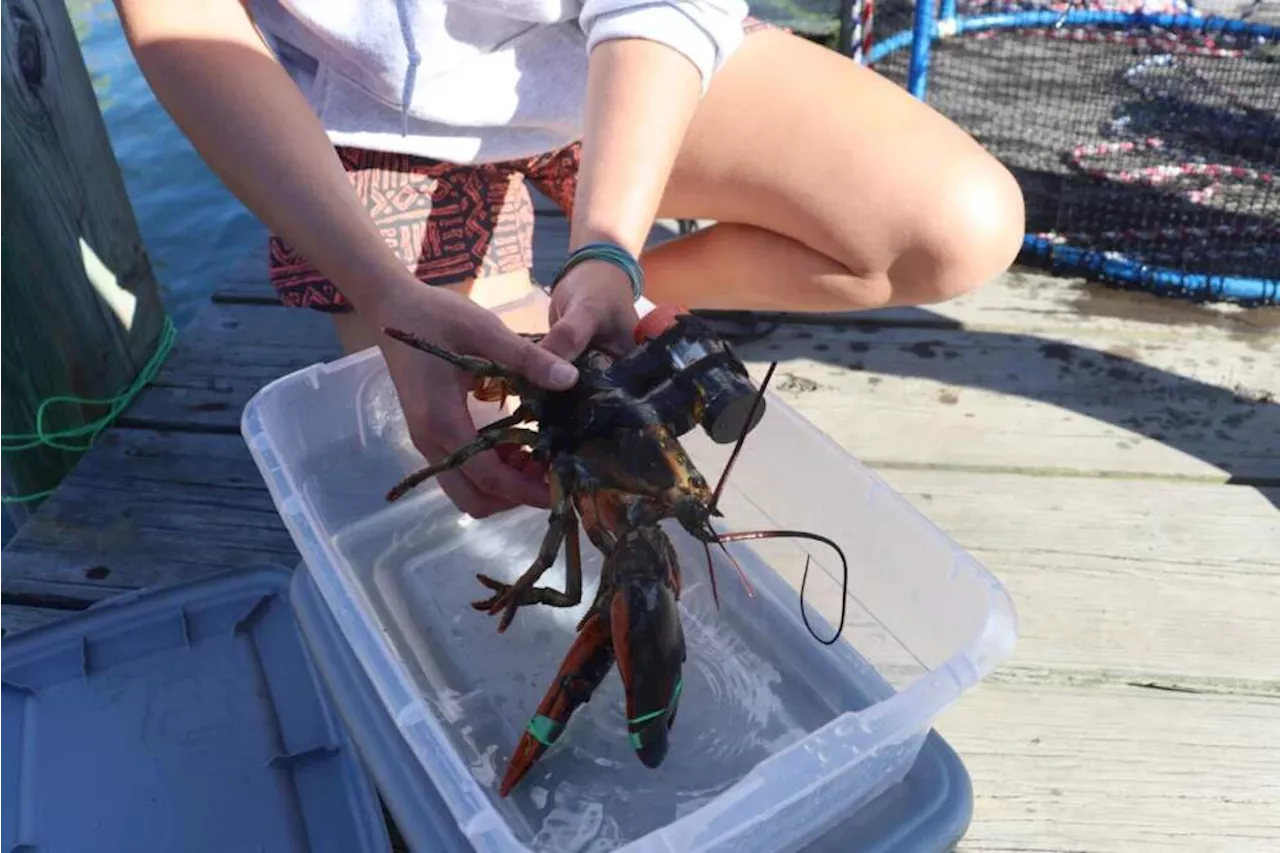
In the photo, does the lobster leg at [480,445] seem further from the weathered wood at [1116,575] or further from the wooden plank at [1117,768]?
the wooden plank at [1117,768]

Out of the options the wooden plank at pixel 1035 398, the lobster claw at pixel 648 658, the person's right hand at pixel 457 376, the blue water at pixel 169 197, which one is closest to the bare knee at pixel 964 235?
the wooden plank at pixel 1035 398

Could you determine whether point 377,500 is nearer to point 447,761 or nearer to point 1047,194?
point 447,761

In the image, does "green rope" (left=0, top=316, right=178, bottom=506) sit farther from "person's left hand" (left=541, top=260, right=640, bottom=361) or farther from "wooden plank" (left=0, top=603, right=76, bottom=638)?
"person's left hand" (left=541, top=260, right=640, bottom=361)

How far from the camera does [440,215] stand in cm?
191

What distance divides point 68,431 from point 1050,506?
6.40 ft

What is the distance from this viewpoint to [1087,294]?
2.57 metres

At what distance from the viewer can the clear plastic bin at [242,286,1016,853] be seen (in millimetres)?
1168

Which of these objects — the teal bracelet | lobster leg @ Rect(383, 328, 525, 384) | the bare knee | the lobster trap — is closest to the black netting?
the lobster trap

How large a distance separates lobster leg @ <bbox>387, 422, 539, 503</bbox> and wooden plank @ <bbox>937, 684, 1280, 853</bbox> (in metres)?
0.74

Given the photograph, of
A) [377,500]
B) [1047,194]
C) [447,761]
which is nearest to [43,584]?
[377,500]

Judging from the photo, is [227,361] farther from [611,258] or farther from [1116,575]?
[1116,575]

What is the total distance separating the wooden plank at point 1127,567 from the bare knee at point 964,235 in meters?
0.37

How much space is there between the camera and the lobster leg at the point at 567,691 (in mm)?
1309

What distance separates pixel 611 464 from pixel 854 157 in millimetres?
857
